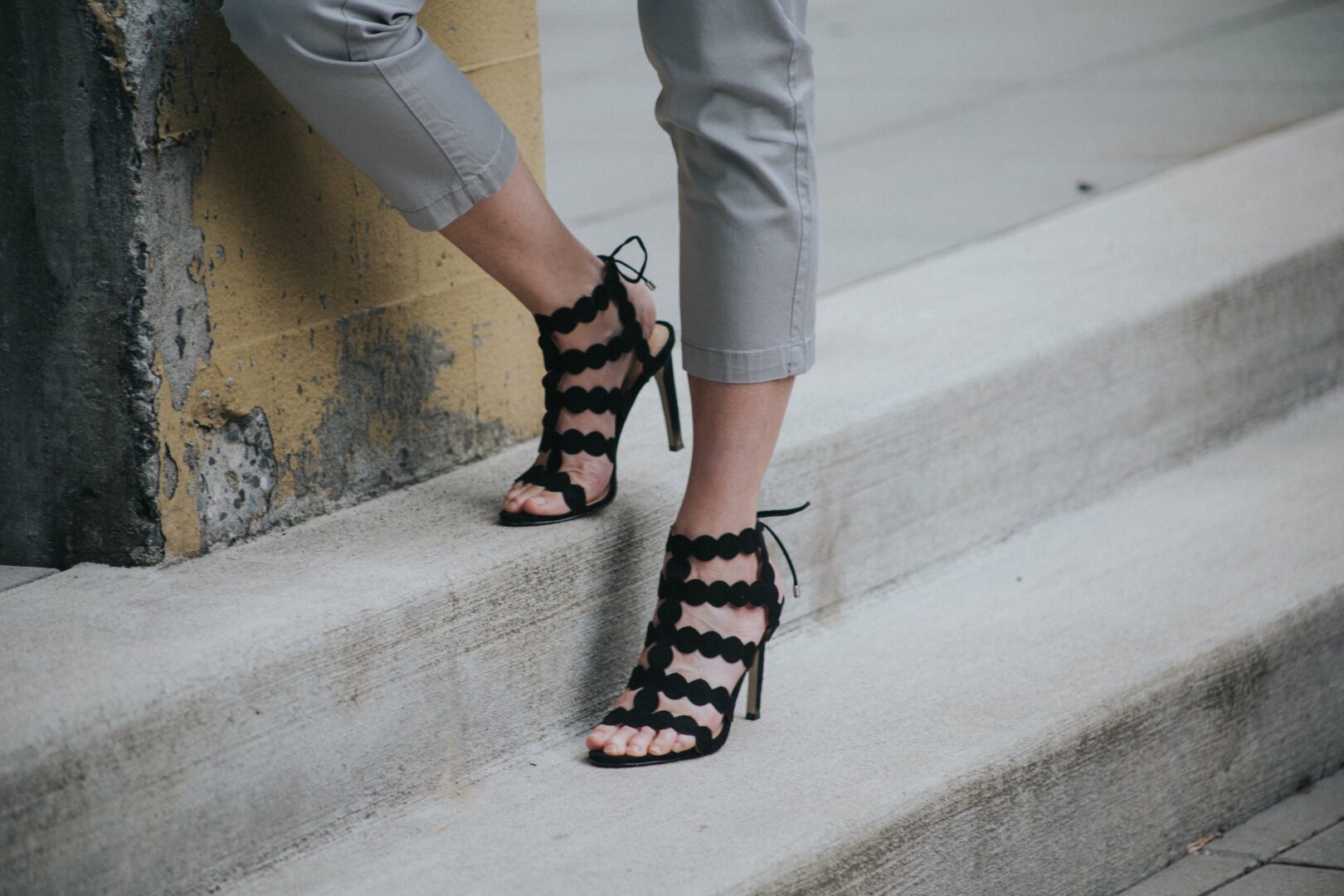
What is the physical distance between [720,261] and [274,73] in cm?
52

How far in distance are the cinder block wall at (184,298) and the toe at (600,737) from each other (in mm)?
447

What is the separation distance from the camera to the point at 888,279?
3031 mm

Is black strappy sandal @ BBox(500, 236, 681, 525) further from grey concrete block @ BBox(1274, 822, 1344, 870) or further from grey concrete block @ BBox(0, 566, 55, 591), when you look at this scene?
grey concrete block @ BBox(1274, 822, 1344, 870)

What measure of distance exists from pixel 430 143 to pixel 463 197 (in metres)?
0.08

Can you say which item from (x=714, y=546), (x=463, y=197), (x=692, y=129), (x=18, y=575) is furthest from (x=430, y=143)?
(x=18, y=575)

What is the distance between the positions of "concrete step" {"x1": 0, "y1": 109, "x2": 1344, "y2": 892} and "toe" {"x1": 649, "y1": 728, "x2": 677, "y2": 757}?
17 cm

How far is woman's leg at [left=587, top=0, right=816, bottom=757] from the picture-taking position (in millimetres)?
1730

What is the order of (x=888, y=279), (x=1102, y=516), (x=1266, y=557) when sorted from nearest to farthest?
(x=1266, y=557) → (x=1102, y=516) → (x=888, y=279)

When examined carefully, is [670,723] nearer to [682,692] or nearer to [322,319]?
[682,692]

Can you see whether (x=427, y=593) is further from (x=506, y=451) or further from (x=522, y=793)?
(x=506, y=451)

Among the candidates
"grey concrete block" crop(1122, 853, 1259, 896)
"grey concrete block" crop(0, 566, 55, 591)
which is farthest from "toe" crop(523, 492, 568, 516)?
"grey concrete block" crop(1122, 853, 1259, 896)

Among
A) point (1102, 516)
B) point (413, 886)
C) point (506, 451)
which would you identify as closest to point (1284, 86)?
point (1102, 516)

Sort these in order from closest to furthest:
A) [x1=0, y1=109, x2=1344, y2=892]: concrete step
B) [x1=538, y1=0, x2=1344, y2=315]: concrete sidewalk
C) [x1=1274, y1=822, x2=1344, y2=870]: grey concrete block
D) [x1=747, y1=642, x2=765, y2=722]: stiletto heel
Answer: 1. [x1=0, y1=109, x2=1344, y2=892]: concrete step
2. [x1=747, y1=642, x2=765, y2=722]: stiletto heel
3. [x1=1274, y1=822, x2=1344, y2=870]: grey concrete block
4. [x1=538, y1=0, x2=1344, y2=315]: concrete sidewalk

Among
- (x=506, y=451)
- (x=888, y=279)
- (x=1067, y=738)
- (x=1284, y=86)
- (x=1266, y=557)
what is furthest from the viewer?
(x=1284, y=86)
